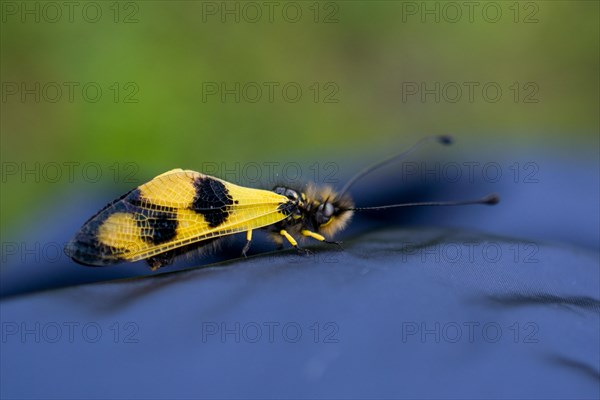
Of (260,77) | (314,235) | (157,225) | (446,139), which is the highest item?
Result: (260,77)

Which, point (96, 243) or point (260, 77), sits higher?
point (260, 77)

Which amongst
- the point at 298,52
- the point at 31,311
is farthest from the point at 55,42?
the point at 31,311

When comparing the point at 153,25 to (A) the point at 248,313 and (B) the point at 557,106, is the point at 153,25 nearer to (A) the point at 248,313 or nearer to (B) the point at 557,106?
(B) the point at 557,106

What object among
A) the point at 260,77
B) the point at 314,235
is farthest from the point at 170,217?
the point at 260,77

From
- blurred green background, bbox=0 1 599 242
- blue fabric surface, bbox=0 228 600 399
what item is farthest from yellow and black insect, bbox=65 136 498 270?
blurred green background, bbox=0 1 599 242

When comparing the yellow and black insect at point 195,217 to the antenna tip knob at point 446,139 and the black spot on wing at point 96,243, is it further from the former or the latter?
the antenna tip knob at point 446,139

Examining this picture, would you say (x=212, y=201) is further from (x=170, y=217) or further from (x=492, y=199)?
(x=492, y=199)

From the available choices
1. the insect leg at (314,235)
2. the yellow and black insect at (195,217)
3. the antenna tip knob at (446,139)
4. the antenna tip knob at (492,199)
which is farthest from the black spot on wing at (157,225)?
Answer: the antenna tip knob at (446,139)

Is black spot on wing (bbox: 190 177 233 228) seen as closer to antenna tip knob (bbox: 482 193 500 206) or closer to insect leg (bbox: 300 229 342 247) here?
insect leg (bbox: 300 229 342 247)
